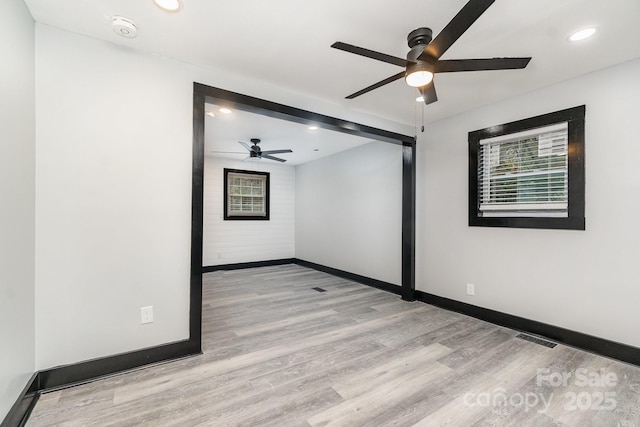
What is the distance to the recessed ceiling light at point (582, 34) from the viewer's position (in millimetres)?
1971

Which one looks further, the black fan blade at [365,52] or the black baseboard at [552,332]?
the black baseboard at [552,332]

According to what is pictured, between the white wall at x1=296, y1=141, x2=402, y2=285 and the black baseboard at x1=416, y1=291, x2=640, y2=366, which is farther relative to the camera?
the white wall at x1=296, y1=141, x2=402, y2=285

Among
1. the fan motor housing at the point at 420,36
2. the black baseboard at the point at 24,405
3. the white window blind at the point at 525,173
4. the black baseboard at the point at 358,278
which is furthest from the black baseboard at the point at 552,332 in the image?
the black baseboard at the point at 24,405

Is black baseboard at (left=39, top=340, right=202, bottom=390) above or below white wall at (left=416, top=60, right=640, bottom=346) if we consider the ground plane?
below

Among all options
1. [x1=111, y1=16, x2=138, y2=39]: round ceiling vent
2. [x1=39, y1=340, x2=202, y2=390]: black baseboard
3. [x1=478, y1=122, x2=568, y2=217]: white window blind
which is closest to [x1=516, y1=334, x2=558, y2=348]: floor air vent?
[x1=478, y1=122, x2=568, y2=217]: white window blind

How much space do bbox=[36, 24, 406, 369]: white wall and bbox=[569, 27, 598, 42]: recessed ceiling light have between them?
9.51 ft

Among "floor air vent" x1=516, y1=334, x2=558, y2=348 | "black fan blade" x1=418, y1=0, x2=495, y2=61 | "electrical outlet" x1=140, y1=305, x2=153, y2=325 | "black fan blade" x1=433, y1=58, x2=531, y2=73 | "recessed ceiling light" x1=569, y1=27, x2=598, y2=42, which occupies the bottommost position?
"floor air vent" x1=516, y1=334, x2=558, y2=348

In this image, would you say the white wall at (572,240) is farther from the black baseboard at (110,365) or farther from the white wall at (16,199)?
the white wall at (16,199)

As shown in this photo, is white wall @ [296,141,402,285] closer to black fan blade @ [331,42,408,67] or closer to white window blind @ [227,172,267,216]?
white window blind @ [227,172,267,216]

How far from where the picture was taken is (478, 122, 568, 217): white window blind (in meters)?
2.81

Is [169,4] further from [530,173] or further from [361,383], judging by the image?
[530,173]

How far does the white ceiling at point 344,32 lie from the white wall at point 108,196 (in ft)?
0.86

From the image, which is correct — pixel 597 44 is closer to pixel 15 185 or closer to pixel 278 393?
pixel 278 393

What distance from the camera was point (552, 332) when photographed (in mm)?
2791
